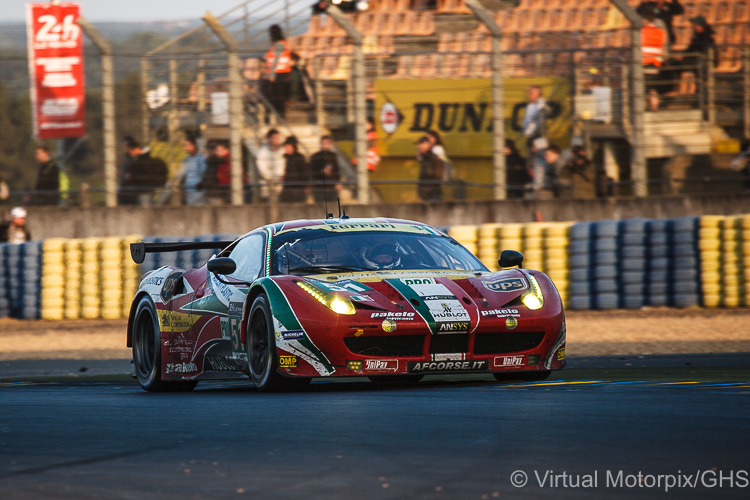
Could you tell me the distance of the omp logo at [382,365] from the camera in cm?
681

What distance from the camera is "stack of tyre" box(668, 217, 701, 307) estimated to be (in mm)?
14484

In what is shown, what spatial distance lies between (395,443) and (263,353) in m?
2.71

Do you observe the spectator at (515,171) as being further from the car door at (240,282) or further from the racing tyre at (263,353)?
the racing tyre at (263,353)

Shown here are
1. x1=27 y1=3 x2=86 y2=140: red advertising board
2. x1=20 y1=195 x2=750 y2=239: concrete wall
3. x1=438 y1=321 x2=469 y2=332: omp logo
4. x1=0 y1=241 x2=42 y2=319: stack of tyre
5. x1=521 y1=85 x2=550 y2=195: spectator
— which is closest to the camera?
x1=438 y1=321 x2=469 y2=332: omp logo

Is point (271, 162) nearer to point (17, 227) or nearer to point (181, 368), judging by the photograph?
point (17, 227)

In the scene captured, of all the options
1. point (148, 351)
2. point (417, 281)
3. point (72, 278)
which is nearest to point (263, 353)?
point (417, 281)

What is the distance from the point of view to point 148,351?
8.91m

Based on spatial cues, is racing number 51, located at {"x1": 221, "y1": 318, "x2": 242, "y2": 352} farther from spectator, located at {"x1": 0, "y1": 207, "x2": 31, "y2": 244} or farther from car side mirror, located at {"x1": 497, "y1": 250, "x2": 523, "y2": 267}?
spectator, located at {"x1": 0, "y1": 207, "x2": 31, "y2": 244}

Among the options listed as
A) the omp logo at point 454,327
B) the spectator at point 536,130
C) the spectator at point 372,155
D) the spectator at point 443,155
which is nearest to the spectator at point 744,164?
the spectator at point 536,130

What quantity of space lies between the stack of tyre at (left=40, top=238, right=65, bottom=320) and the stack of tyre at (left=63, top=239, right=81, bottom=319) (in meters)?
0.05

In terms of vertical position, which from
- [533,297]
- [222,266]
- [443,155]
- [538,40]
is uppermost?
[538,40]

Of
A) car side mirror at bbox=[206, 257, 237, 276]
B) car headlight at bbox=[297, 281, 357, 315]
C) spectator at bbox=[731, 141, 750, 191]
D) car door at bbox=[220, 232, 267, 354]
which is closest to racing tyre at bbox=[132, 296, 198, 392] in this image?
car door at bbox=[220, 232, 267, 354]

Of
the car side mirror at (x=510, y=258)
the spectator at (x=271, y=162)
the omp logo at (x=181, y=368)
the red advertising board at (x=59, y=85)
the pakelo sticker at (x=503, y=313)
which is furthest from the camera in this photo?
the red advertising board at (x=59, y=85)

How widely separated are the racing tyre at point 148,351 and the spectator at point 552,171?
350 inches
